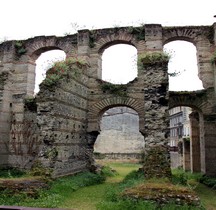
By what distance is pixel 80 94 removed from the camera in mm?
13477

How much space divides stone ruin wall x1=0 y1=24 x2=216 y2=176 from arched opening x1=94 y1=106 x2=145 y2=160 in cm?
1706

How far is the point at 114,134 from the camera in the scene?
3338 cm

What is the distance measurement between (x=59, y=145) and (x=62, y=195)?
91.3 inches

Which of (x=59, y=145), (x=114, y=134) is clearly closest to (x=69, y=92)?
(x=59, y=145)

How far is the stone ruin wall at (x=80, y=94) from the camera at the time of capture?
11.3 m

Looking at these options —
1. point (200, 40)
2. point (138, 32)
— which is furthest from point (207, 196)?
point (138, 32)

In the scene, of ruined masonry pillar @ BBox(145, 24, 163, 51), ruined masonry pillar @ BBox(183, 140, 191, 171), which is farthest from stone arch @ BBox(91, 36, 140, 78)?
ruined masonry pillar @ BBox(183, 140, 191, 171)

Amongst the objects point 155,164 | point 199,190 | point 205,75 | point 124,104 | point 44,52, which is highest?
point 44,52

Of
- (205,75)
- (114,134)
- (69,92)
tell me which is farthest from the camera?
(114,134)

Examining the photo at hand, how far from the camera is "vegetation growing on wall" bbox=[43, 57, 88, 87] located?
11211 millimetres

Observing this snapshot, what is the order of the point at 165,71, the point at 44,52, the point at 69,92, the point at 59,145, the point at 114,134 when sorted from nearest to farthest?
the point at 165,71 → the point at 59,145 → the point at 69,92 → the point at 44,52 → the point at 114,134

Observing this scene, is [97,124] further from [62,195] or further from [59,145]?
[62,195]

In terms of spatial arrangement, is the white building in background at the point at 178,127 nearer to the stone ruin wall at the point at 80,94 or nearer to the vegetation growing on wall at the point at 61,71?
the stone ruin wall at the point at 80,94

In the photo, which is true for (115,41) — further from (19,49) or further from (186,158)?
(186,158)
